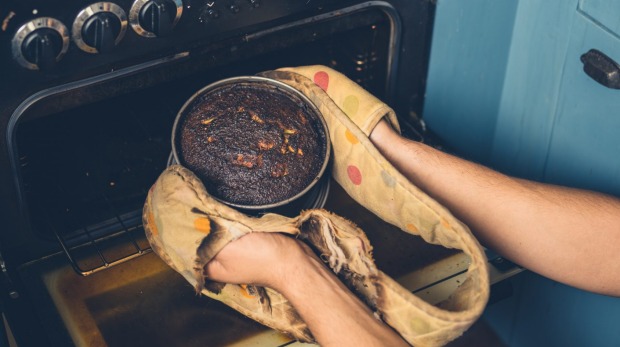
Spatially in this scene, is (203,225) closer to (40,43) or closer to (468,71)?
(40,43)

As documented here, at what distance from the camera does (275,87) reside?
1.38 m

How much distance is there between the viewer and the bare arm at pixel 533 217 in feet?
4.05

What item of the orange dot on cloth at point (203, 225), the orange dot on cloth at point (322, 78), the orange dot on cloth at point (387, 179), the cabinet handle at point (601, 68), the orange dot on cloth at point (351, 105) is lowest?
the orange dot on cloth at point (203, 225)

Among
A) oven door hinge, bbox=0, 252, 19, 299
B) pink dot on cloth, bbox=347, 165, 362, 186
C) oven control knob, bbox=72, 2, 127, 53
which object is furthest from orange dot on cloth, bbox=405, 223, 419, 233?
oven door hinge, bbox=0, 252, 19, 299

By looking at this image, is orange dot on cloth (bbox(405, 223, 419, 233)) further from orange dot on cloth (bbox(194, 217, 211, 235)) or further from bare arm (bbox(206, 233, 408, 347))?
orange dot on cloth (bbox(194, 217, 211, 235))

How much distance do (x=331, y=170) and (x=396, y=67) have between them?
305 millimetres

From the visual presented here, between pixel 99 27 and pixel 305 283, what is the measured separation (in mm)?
535

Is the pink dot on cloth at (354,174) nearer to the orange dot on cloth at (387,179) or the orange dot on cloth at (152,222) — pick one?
the orange dot on cloth at (387,179)

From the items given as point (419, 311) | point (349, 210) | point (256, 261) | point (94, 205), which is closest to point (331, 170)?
point (349, 210)

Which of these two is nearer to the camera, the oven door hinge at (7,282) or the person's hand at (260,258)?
the person's hand at (260,258)

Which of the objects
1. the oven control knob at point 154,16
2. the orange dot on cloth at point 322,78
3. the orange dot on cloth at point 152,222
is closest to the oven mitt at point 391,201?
the orange dot on cloth at point 322,78

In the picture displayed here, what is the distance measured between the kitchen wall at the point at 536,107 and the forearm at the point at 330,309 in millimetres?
518

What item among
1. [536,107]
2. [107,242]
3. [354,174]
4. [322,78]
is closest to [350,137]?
[354,174]

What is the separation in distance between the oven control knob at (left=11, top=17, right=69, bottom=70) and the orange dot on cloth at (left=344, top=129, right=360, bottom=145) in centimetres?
50
